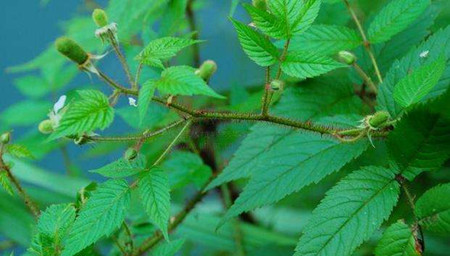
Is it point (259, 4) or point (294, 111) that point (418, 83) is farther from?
point (294, 111)

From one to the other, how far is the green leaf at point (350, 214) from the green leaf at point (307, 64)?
0.13 meters

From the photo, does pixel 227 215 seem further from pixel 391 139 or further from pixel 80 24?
pixel 80 24

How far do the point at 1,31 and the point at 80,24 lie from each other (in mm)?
1560

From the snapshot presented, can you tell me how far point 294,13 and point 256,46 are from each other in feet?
0.17

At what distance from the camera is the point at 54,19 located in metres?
3.08

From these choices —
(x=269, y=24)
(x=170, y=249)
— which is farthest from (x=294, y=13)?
(x=170, y=249)

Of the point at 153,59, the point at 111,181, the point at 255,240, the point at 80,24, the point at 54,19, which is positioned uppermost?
the point at 54,19

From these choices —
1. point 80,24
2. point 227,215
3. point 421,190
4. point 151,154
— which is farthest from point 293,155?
point 80,24

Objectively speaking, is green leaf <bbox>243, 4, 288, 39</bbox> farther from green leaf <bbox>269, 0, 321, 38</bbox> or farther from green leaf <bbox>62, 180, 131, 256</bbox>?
green leaf <bbox>62, 180, 131, 256</bbox>

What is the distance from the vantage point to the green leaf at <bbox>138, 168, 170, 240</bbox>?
0.71m

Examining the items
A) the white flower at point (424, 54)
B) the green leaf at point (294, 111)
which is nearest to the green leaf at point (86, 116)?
the green leaf at point (294, 111)

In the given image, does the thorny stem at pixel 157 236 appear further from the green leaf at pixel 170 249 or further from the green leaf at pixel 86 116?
the green leaf at pixel 86 116

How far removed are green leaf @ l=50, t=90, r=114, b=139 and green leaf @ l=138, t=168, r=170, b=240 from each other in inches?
3.2

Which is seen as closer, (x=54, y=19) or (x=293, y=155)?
(x=293, y=155)
